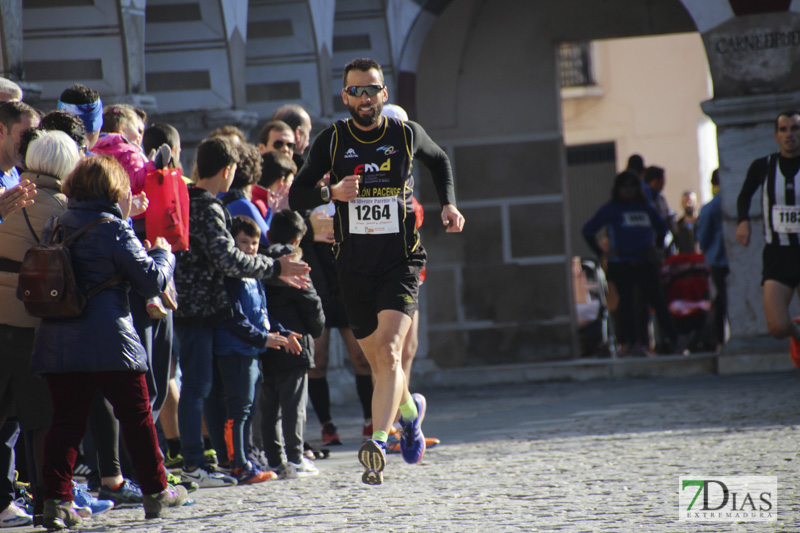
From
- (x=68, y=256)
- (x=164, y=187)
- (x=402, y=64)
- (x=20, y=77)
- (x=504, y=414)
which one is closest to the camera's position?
(x=68, y=256)

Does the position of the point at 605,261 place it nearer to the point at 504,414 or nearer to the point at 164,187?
the point at 504,414

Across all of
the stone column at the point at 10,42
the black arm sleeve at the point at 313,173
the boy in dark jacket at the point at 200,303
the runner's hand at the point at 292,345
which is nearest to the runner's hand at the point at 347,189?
the black arm sleeve at the point at 313,173

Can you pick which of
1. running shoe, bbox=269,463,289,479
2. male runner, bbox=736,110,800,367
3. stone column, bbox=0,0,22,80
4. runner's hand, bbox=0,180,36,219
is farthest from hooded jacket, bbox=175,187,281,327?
male runner, bbox=736,110,800,367

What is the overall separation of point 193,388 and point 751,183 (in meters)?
4.37

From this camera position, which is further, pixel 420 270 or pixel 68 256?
pixel 420 270

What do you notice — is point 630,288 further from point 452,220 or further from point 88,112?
point 88,112

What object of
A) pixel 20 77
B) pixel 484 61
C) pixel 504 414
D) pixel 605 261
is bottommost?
pixel 504 414

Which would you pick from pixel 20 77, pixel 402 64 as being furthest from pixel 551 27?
pixel 20 77

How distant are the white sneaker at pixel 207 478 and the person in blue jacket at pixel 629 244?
6.49m

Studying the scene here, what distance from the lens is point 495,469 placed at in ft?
20.2

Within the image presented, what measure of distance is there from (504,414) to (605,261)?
367 cm

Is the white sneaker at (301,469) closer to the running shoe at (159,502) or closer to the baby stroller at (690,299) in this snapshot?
the running shoe at (159,502)

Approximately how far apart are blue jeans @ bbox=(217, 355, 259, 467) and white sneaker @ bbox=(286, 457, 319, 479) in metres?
0.26

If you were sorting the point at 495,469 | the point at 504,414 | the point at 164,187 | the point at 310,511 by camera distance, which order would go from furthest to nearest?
the point at 504,414 < the point at 495,469 < the point at 164,187 < the point at 310,511
